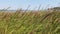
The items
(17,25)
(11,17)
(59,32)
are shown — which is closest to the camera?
(59,32)

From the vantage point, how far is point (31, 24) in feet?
21.7

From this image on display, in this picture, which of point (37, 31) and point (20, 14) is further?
point (20, 14)

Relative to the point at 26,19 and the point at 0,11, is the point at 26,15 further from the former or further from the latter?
the point at 0,11

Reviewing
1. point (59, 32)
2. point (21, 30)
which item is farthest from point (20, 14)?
point (59, 32)

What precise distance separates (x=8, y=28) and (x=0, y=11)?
2.39ft

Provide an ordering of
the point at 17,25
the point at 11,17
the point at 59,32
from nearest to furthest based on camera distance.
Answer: the point at 59,32 → the point at 17,25 → the point at 11,17

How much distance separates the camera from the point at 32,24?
6602 millimetres

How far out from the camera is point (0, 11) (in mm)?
7211

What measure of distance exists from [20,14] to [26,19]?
0.72 feet

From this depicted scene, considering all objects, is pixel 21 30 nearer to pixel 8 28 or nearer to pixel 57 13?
pixel 8 28

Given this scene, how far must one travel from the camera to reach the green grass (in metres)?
6.32

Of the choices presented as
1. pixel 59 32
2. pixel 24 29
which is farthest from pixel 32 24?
pixel 59 32

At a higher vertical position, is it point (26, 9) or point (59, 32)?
point (26, 9)

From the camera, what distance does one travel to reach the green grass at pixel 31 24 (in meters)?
6.32
